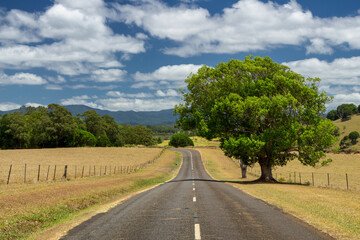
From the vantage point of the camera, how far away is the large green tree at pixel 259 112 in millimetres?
34438

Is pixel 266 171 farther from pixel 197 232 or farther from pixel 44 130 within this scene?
pixel 44 130

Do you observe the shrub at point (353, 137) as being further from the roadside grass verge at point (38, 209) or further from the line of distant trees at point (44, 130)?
the roadside grass verge at point (38, 209)

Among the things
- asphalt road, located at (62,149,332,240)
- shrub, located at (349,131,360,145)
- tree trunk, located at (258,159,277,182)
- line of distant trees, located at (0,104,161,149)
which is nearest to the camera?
asphalt road, located at (62,149,332,240)

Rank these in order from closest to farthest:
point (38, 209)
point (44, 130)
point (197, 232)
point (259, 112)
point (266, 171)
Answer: point (197, 232) → point (38, 209) → point (259, 112) → point (266, 171) → point (44, 130)

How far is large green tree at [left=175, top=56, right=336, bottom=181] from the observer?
34.4 metres

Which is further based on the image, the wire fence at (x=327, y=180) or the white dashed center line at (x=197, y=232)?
the wire fence at (x=327, y=180)

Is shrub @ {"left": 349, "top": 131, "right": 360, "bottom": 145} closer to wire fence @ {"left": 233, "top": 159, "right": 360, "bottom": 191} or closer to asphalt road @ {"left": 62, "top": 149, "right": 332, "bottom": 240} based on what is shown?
wire fence @ {"left": 233, "top": 159, "right": 360, "bottom": 191}

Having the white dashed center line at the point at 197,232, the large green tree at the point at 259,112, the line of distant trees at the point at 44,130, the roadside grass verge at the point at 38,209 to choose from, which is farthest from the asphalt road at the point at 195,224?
the line of distant trees at the point at 44,130

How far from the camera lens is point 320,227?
10.5 m

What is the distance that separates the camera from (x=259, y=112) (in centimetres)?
3391

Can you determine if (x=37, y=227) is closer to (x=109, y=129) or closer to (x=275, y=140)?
(x=275, y=140)

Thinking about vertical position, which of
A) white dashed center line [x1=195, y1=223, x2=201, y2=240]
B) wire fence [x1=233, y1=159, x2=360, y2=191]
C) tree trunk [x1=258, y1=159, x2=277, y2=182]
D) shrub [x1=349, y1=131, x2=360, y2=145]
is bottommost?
wire fence [x1=233, y1=159, x2=360, y2=191]

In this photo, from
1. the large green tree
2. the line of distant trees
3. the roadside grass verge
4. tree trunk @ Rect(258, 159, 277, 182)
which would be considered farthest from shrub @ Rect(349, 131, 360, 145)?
the roadside grass verge

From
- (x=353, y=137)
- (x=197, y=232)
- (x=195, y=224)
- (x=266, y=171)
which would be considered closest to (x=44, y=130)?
(x=266, y=171)
